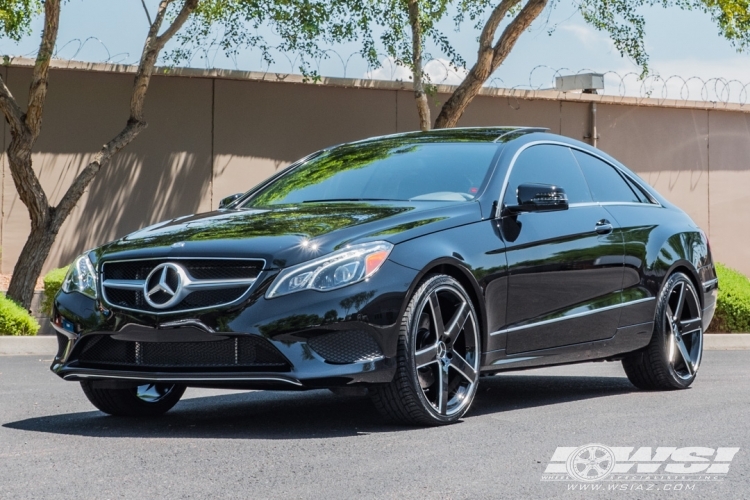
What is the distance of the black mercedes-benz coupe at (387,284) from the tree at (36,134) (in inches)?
310

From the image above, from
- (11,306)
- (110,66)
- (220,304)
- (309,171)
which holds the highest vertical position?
(110,66)

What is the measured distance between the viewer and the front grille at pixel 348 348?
18.7ft

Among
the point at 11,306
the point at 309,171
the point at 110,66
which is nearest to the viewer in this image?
the point at 309,171

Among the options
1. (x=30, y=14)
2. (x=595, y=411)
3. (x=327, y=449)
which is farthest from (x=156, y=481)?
(x=30, y=14)

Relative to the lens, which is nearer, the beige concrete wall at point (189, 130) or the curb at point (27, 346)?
the curb at point (27, 346)

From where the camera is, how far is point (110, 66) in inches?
712

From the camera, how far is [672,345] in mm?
8297

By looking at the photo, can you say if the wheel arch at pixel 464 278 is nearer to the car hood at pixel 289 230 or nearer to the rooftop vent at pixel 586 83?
the car hood at pixel 289 230

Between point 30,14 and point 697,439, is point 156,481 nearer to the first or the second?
point 697,439

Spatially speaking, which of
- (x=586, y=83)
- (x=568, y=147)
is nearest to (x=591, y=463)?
(x=568, y=147)

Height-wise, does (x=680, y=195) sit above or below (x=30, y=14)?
below

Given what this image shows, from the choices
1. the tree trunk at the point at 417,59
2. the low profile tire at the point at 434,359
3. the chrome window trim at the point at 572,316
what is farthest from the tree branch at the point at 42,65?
the low profile tire at the point at 434,359

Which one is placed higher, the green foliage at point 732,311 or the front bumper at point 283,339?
the front bumper at point 283,339

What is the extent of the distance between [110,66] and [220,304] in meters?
13.1
